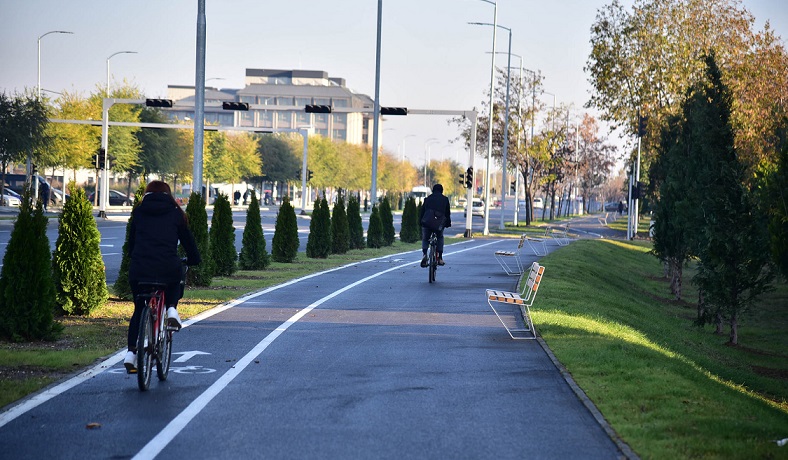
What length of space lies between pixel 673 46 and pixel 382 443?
133ft

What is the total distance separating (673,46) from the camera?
45.4 meters

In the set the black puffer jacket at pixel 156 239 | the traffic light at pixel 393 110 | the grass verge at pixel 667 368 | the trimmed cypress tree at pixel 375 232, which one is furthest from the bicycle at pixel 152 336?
the traffic light at pixel 393 110

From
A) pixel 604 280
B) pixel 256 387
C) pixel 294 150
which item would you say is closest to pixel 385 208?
pixel 604 280

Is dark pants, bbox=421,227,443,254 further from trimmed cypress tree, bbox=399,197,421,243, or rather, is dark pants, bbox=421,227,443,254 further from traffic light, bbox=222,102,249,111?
trimmed cypress tree, bbox=399,197,421,243

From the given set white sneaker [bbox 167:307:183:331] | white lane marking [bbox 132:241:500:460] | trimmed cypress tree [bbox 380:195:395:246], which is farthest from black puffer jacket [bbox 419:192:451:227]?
trimmed cypress tree [bbox 380:195:395:246]

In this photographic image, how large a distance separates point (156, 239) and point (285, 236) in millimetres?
20001

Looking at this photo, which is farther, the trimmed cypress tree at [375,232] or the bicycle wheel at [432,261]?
the trimmed cypress tree at [375,232]

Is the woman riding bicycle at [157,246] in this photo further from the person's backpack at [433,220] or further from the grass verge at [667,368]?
the person's backpack at [433,220]

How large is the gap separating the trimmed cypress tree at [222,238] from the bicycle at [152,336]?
11.9 m

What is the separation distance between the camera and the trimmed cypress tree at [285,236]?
29750 millimetres

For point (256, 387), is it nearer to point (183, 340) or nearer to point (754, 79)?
point (183, 340)

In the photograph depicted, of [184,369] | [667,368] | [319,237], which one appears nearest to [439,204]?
[319,237]

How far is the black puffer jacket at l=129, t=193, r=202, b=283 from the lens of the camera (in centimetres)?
974

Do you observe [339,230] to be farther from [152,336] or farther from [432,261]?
[152,336]
